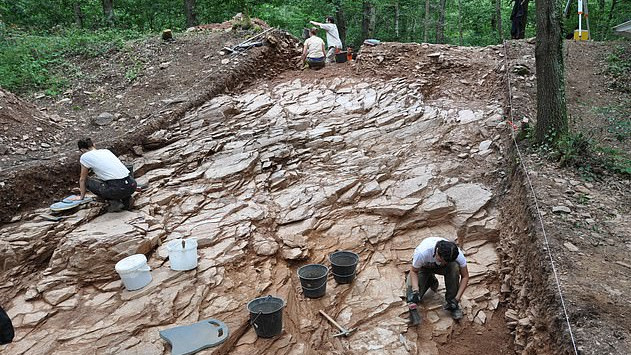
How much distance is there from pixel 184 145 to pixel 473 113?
5265mm

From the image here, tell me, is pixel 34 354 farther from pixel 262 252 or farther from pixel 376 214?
pixel 376 214

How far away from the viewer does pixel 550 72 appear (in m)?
5.05

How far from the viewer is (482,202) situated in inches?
212

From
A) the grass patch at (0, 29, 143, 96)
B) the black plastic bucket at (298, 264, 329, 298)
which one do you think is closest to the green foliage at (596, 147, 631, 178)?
the black plastic bucket at (298, 264, 329, 298)

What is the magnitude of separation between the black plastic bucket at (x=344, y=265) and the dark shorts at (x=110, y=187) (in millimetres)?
2750

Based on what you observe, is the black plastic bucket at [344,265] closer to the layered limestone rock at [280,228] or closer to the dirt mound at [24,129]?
the layered limestone rock at [280,228]

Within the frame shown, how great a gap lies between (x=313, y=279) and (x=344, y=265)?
457 mm

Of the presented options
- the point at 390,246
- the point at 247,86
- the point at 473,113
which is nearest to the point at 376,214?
the point at 390,246

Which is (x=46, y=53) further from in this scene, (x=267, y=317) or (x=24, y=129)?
(x=267, y=317)

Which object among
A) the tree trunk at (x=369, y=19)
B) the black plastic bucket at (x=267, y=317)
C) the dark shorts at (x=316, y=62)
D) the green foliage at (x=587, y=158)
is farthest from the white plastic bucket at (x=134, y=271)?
the tree trunk at (x=369, y=19)

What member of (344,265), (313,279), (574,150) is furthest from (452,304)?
(574,150)

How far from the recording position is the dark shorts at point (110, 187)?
4.85 m

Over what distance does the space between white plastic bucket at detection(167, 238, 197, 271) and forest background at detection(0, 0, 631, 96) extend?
5905 millimetres

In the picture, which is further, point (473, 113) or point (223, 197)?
point (473, 113)
